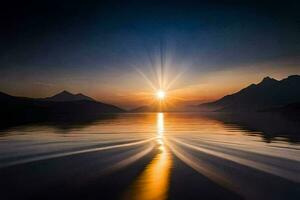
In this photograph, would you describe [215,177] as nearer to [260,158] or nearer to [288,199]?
[288,199]

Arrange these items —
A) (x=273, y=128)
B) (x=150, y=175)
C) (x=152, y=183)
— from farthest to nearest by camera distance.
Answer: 1. (x=273, y=128)
2. (x=150, y=175)
3. (x=152, y=183)

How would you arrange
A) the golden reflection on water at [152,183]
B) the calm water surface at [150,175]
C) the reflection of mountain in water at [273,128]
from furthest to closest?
1. the reflection of mountain in water at [273,128]
2. the calm water surface at [150,175]
3. the golden reflection on water at [152,183]

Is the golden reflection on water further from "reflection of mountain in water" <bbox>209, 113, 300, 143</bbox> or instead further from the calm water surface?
"reflection of mountain in water" <bbox>209, 113, 300, 143</bbox>

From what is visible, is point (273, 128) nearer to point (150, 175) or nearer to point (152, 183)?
point (150, 175)

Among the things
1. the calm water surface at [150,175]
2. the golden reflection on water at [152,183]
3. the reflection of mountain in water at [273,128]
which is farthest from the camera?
the reflection of mountain in water at [273,128]

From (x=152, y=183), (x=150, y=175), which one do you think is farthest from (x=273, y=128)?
(x=152, y=183)

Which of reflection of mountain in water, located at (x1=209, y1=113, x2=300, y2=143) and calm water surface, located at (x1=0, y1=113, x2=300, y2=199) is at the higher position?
reflection of mountain in water, located at (x1=209, y1=113, x2=300, y2=143)

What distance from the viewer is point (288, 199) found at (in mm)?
9914

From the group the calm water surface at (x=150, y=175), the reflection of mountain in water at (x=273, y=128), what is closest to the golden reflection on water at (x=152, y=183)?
the calm water surface at (x=150, y=175)

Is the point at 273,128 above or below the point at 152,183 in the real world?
above

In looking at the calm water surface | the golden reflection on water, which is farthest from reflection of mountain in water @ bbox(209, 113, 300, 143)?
the golden reflection on water

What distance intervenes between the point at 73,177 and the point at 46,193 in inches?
100

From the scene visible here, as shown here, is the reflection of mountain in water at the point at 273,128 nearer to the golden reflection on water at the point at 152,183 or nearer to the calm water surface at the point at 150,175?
the calm water surface at the point at 150,175

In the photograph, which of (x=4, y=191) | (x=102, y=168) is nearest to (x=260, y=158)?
(x=102, y=168)
